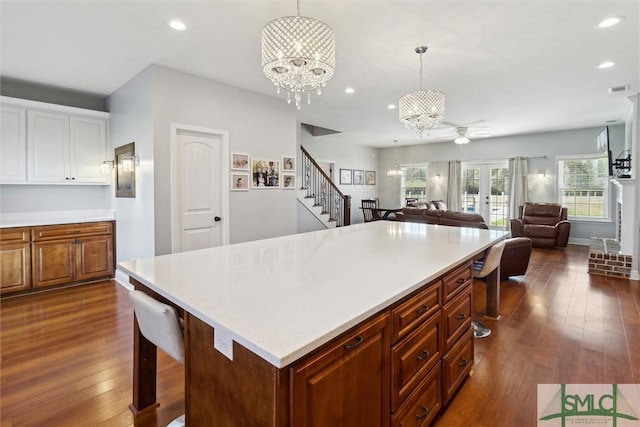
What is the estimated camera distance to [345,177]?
9.87 m

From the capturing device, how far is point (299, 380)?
2.88ft

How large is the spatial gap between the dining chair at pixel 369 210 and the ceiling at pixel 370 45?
5.11 metres

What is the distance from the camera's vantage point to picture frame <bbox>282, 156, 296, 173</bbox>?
5.03m

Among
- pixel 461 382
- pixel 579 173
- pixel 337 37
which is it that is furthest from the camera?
pixel 579 173

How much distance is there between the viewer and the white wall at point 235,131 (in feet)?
12.0

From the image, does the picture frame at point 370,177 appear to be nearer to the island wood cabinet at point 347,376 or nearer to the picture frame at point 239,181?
the picture frame at point 239,181

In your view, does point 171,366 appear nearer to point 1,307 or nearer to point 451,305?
point 451,305

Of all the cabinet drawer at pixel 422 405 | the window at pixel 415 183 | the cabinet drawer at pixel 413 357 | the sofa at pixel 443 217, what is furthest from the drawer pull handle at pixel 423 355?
the window at pixel 415 183

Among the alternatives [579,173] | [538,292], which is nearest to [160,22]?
[538,292]

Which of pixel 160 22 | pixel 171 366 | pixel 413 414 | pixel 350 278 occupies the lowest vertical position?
pixel 171 366

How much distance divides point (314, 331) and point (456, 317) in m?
1.32

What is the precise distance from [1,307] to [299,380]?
14.4 ft

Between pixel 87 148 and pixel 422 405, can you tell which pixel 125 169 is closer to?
pixel 87 148

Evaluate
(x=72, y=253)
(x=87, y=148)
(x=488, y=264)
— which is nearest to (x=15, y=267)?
(x=72, y=253)
